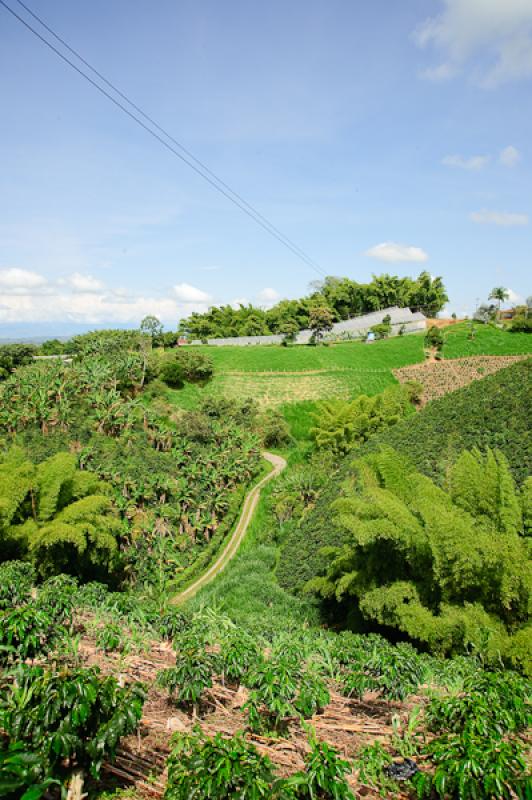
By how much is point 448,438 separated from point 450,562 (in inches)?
386

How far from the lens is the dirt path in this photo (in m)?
18.8

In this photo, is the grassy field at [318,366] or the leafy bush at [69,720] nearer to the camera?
the leafy bush at [69,720]

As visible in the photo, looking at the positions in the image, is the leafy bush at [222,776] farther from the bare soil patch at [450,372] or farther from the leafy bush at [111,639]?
the bare soil patch at [450,372]

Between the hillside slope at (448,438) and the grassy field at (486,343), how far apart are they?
75.7 feet

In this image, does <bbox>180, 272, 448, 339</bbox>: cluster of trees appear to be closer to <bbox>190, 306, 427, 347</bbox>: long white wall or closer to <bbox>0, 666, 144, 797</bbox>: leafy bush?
<bbox>190, 306, 427, 347</bbox>: long white wall

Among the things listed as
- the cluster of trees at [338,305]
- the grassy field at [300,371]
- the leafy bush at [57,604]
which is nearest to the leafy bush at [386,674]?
the leafy bush at [57,604]

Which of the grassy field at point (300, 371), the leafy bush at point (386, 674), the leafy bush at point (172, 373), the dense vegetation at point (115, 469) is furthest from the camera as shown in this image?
the grassy field at point (300, 371)

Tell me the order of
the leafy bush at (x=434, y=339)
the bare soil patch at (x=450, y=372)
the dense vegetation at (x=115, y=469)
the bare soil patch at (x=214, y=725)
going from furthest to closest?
the leafy bush at (x=434, y=339), the bare soil patch at (x=450, y=372), the dense vegetation at (x=115, y=469), the bare soil patch at (x=214, y=725)

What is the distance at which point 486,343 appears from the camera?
44.3 m

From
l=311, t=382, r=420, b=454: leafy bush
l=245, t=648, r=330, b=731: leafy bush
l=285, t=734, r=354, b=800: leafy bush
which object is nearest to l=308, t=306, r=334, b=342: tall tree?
l=311, t=382, r=420, b=454: leafy bush

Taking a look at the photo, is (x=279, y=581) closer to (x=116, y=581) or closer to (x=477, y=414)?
(x=116, y=581)

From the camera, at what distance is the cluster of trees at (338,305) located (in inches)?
2451

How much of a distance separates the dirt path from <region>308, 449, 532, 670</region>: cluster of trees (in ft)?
31.9

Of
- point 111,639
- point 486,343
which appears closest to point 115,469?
point 111,639
